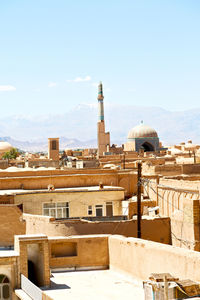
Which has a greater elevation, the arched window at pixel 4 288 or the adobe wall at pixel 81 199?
the adobe wall at pixel 81 199

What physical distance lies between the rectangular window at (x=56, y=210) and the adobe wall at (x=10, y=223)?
11.2 feet

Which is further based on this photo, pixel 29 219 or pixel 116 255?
pixel 29 219

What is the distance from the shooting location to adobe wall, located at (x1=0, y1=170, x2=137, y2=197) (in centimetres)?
2653

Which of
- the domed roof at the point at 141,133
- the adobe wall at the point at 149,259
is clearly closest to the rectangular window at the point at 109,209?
the adobe wall at the point at 149,259

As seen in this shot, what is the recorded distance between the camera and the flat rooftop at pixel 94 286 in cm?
1189

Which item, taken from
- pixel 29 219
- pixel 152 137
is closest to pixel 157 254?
pixel 29 219

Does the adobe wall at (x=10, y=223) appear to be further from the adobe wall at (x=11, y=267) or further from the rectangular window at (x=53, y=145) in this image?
the rectangular window at (x=53, y=145)

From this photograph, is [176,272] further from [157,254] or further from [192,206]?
[192,206]

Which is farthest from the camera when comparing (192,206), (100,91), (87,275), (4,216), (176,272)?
(100,91)

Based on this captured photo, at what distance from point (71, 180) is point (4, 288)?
1381cm

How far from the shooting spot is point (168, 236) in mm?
18703

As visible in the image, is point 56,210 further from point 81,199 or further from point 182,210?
point 182,210

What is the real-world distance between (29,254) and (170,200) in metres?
7.89

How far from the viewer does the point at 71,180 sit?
88.6 ft
